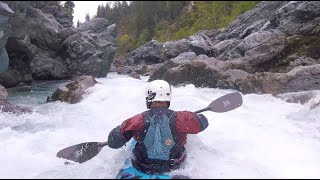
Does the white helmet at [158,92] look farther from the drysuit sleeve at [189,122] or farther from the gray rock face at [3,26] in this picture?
the gray rock face at [3,26]

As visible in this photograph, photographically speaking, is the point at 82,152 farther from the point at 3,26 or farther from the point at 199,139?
the point at 3,26

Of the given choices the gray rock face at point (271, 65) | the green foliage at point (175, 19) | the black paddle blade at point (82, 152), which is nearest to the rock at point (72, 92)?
the gray rock face at point (271, 65)

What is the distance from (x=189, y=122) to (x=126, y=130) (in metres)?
0.70

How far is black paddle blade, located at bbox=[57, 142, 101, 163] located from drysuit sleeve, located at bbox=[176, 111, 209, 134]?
46.5 inches

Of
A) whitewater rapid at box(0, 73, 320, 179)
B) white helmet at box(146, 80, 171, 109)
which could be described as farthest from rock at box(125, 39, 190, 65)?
white helmet at box(146, 80, 171, 109)

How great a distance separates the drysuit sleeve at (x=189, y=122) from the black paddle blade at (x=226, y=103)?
114 centimetres

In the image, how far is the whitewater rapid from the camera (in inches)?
176

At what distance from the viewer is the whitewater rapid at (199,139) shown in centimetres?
A: 446

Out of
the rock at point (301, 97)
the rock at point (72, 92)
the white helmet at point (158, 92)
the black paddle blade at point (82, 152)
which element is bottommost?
the rock at point (72, 92)

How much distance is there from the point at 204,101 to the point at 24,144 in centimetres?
520

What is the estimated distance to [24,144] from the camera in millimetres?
6211

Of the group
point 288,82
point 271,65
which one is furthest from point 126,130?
point 271,65

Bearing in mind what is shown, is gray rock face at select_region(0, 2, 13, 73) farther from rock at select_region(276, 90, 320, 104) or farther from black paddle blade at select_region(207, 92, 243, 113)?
black paddle blade at select_region(207, 92, 243, 113)

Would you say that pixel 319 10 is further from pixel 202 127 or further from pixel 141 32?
pixel 141 32
